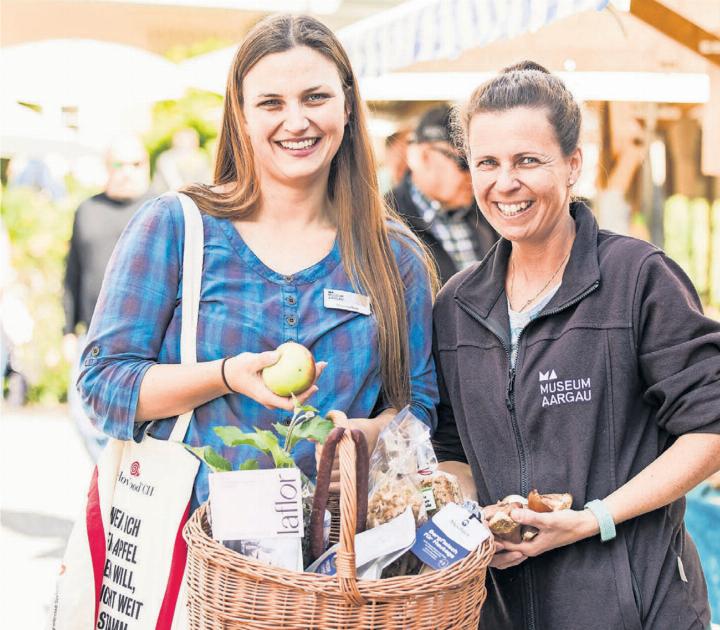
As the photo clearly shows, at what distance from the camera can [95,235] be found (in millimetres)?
6480

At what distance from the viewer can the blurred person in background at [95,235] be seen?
6.41 m

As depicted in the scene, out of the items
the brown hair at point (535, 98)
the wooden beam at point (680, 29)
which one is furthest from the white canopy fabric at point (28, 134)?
the brown hair at point (535, 98)

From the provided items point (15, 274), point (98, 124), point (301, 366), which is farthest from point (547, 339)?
point (98, 124)

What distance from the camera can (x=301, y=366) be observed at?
1.86 meters

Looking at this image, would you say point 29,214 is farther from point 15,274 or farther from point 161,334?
point 161,334

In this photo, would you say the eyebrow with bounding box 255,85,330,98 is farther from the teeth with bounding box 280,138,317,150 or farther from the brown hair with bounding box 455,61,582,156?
the brown hair with bounding box 455,61,582,156

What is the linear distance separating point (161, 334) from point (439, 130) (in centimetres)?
347

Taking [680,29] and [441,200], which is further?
[441,200]

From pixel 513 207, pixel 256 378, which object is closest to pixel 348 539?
pixel 256 378

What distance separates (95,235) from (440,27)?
300cm

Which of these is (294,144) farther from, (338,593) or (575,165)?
(338,593)

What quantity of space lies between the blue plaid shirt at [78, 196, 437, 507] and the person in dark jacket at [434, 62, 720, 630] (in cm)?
29

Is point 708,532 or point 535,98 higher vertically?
point 535,98

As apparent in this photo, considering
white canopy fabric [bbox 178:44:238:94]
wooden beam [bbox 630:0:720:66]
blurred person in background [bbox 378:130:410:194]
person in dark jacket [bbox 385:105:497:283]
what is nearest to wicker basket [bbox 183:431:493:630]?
wooden beam [bbox 630:0:720:66]
